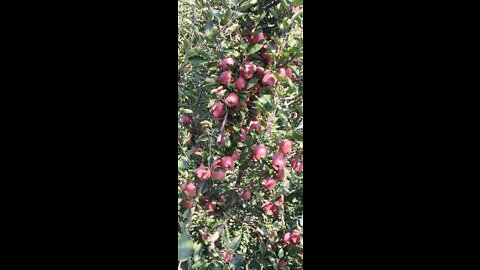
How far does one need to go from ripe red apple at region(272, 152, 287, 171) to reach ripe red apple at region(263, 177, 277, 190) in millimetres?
56

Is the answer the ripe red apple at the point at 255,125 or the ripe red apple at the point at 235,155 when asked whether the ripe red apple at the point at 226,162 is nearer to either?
the ripe red apple at the point at 235,155

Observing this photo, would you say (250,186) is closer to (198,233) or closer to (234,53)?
(198,233)

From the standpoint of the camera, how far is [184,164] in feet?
8.39

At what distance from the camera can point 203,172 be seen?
2549mm

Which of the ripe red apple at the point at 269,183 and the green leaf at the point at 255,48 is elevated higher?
the green leaf at the point at 255,48

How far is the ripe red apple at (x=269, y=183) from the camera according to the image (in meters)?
2.58

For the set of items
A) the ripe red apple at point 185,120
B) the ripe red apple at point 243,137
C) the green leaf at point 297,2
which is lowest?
the ripe red apple at point 243,137

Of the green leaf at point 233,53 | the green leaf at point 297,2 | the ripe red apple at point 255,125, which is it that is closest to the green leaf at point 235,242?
the ripe red apple at point 255,125

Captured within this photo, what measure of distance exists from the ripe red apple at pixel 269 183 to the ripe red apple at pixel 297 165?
0.35 ft

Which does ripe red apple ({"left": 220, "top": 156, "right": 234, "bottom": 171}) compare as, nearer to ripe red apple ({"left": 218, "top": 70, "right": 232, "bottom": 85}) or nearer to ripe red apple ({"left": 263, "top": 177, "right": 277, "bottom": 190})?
ripe red apple ({"left": 263, "top": 177, "right": 277, "bottom": 190})

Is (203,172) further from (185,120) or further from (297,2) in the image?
(297,2)

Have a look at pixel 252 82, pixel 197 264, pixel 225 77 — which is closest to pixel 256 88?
pixel 252 82

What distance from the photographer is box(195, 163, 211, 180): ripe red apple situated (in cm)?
255

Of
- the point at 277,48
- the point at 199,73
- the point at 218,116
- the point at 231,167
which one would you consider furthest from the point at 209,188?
the point at 277,48
